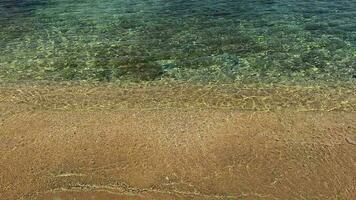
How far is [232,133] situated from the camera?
42.1ft

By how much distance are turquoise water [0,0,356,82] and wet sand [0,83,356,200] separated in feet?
6.66

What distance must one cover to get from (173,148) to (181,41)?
29.0 ft

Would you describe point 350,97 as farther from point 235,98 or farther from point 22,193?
point 22,193

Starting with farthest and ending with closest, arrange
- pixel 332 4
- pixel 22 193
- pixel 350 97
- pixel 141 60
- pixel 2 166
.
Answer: pixel 332 4, pixel 141 60, pixel 350 97, pixel 2 166, pixel 22 193

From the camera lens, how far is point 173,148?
12.3 metres

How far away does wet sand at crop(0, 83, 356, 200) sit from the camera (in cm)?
1084

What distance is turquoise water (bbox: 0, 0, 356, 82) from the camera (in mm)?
17125

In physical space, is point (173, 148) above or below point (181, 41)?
below

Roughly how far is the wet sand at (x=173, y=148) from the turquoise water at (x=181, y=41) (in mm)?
2029

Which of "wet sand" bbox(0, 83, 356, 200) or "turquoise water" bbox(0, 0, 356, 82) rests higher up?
"turquoise water" bbox(0, 0, 356, 82)

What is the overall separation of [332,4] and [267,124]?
45.0 ft

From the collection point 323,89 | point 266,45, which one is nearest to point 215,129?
point 323,89

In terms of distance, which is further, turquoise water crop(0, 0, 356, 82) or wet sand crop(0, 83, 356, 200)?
turquoise water crop(0, 0, 356, 82)

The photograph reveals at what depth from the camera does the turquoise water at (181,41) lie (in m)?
17.1
